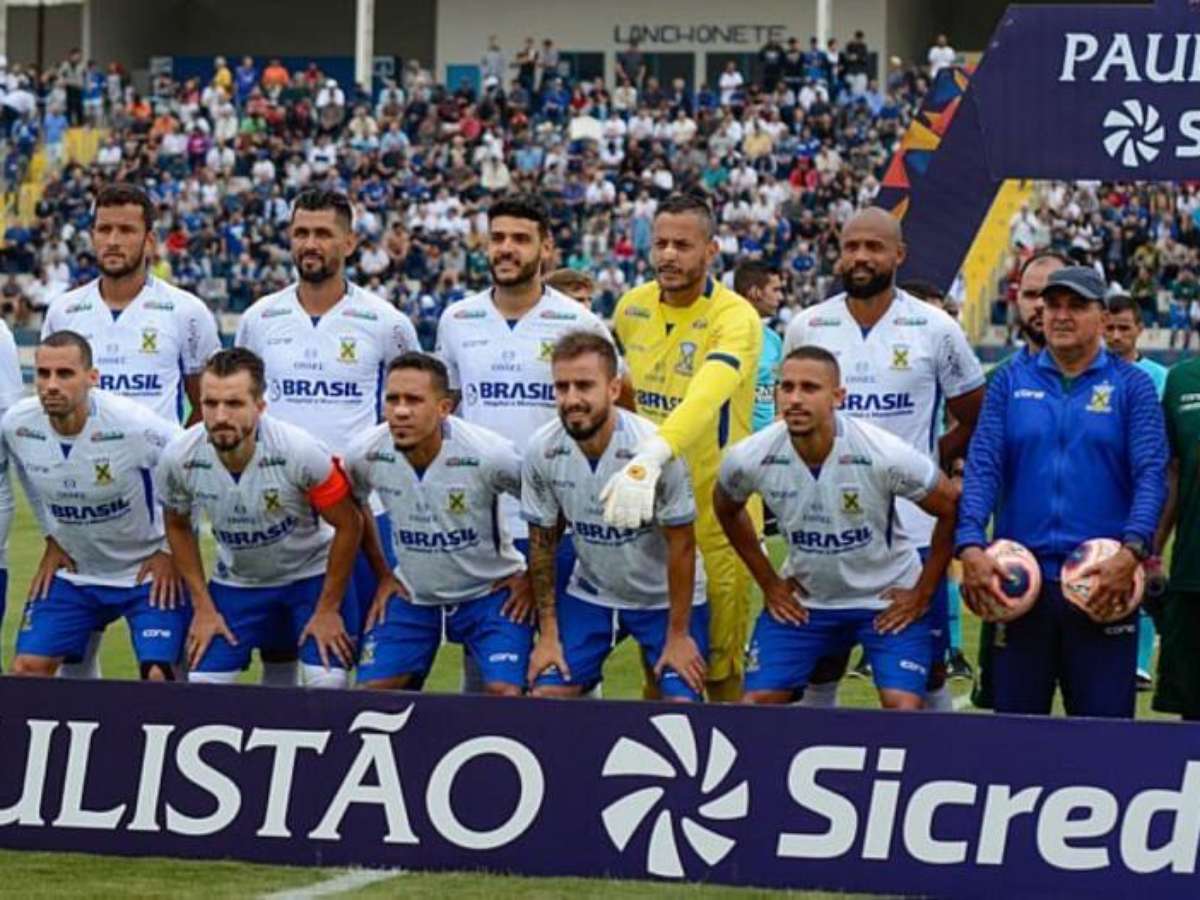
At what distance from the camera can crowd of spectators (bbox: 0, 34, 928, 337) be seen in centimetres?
4028

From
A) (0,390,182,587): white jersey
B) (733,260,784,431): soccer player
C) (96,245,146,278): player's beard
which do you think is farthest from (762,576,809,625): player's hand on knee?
(733,260,784,431): soccer player

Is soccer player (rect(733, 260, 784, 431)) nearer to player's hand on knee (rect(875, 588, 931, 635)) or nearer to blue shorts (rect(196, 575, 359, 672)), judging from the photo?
blue shorts (rect(196, 575, 359, 672))

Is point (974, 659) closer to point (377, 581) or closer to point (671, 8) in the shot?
point (377, 581)

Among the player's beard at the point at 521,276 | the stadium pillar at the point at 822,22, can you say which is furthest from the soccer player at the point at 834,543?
the stadium pillar at the point at 822,22

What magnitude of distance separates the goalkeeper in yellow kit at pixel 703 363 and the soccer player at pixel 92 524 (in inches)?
69.5

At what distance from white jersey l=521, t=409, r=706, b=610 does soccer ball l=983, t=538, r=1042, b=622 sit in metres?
1.08

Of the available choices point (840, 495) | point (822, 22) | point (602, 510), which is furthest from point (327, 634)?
point (822, 22)

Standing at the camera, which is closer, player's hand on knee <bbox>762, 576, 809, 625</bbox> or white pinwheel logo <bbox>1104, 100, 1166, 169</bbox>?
player's hand on knee <bbox>762, 576, 809, 625</bbox>

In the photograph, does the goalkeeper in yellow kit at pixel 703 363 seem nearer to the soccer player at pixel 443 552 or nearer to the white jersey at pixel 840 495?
the white jersey at pixel 840 495

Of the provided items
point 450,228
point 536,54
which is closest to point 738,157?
point 450,228

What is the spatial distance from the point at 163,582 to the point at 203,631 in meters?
0.36

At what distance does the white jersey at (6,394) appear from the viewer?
9.88 m

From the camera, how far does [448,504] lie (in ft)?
30.1

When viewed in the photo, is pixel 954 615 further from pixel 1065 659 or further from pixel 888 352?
pixel 1065 659
